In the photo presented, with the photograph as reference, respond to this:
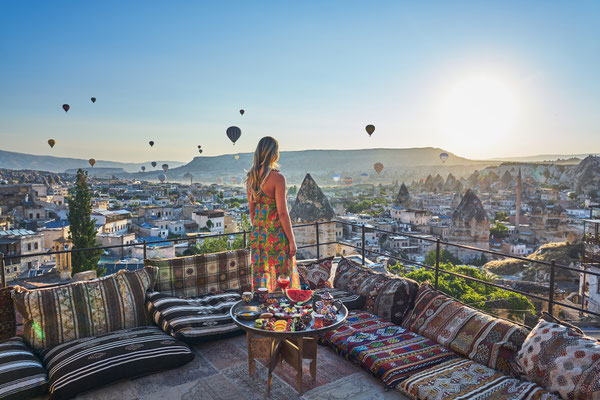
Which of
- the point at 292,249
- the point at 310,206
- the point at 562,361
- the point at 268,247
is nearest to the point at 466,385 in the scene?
the point at 562,361

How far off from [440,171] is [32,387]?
481ft

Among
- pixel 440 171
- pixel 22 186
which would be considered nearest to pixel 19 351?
pixel 22 186

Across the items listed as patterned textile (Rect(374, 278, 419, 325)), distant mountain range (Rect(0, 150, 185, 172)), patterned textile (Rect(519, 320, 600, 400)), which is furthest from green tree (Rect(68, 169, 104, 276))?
distant mountain range (Rect(0, 150, 185, 172))

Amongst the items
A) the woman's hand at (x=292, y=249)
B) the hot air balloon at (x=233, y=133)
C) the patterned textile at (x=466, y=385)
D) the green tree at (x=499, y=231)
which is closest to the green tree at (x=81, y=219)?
the hot air balloon at (x=233, y=133)

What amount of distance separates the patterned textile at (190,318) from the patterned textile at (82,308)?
0.48 ft

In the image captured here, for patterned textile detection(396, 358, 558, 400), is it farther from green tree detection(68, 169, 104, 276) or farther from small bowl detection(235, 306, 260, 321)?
green tree detection(68, 169, 104, 276)

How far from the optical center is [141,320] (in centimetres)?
320

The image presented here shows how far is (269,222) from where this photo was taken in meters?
3.23

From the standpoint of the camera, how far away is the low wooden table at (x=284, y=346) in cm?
230

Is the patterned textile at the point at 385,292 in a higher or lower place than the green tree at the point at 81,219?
higher

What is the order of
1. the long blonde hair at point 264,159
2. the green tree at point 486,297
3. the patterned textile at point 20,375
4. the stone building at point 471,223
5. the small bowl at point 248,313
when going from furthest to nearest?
the stone building at point 471,223, the green tree at point 486,297, the long blonde hair at point 264,159, the small bowl at point 248,313, the patterned textile at point 20,375

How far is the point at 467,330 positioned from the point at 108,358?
7.45ft

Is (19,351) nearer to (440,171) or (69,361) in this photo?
(69,361)

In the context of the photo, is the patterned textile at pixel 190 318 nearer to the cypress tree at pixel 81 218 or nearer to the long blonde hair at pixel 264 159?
the long blonde hair at pixel 264 159
